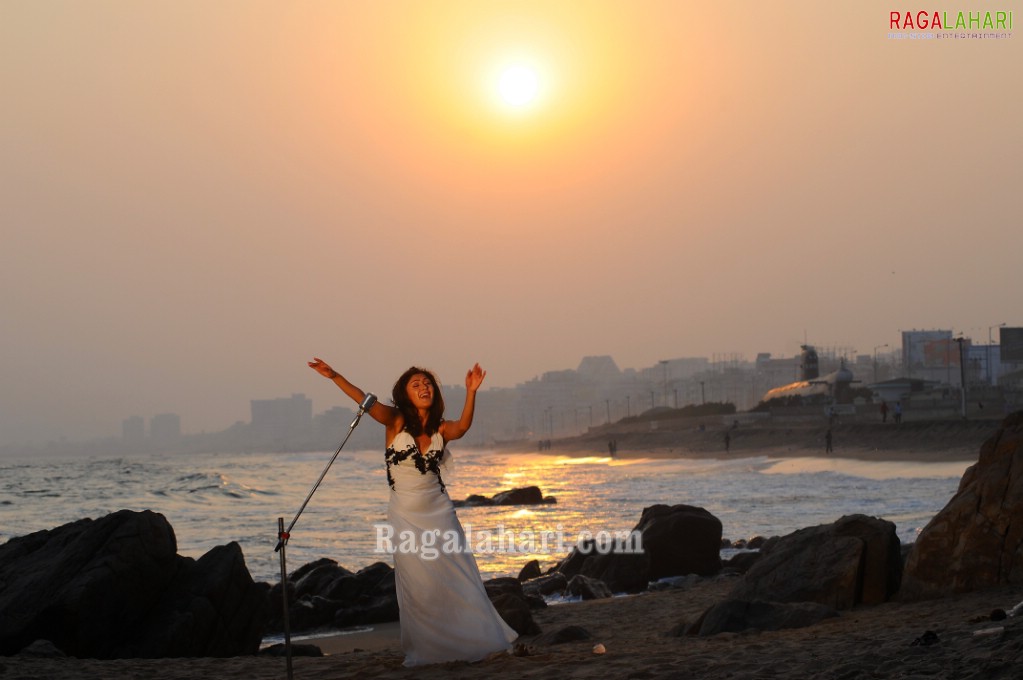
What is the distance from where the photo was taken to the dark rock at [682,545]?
16406 mm

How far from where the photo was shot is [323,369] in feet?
23.8

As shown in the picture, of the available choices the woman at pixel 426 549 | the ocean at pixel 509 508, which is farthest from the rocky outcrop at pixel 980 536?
the ocean at pixel 509 508

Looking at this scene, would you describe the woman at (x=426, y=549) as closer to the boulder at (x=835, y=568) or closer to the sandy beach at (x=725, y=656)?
the sandy beach at (x=725, y=656)

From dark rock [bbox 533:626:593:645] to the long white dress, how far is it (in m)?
2.48

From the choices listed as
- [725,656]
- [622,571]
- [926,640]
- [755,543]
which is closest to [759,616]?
[725,656]

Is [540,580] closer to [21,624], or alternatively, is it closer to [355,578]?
[355,578]

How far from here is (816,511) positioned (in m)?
27.9

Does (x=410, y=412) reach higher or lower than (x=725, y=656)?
higher

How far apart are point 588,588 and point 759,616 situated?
5681mm

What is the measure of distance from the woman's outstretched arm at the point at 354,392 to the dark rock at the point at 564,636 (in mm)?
3328

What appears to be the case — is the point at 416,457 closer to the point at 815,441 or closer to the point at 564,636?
the point at 564,636

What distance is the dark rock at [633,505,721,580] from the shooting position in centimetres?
1641

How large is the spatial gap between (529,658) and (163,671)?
8.72ft

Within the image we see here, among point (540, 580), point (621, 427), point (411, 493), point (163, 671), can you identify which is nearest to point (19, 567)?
point (163, 671)
